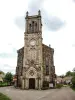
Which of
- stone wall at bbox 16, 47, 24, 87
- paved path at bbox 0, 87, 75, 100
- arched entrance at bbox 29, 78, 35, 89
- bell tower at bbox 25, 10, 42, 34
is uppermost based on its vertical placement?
bell tower at bbox 25, 10, 42, 34

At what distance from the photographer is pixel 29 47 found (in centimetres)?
4881

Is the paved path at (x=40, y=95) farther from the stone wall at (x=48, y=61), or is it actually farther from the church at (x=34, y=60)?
the stone wall at (x=48, y=61)

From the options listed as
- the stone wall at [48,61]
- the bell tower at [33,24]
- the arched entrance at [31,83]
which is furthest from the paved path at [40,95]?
the bell tower at [33,24]

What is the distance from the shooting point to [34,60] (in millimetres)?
47094

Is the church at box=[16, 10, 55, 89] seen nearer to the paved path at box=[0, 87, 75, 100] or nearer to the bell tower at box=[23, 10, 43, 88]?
the bell tower at box=[23, 10, 43, 88]

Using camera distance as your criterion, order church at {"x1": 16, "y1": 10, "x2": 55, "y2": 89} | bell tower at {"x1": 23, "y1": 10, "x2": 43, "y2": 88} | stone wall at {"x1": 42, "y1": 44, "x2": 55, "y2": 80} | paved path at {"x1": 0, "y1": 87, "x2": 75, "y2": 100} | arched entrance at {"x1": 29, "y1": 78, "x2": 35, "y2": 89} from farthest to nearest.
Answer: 1. stone wall at {"x1": 42, "y1": 44, "x2": 55, "y2": 80}
2. bell tower at {"x1": 23, "y1": 10, "x2": 43, "y2": 88}
3. arched entrance at {"x1": 29, "y1": 78, "x2": 35, "y2": 89}
4. church at {"x1": 16, "y1": 10, "x2": 55, "y2": 89}
5. paved path at {"x1": 0, "y1": 87, "x2": 75, "y2": 100}

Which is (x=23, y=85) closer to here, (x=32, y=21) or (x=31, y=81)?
(x=31, y=81)

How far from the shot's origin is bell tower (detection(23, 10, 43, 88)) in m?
46.2

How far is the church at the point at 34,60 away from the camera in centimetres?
4588

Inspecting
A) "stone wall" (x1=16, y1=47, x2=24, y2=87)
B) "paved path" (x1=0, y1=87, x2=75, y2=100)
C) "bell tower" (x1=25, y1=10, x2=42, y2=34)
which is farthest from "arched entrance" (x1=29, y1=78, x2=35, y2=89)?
"paved path" (x1=0, y1=87, x2=75, y2=100)

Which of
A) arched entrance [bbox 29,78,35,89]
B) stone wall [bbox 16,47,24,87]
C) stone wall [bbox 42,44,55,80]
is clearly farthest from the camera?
stone wall [bbox 42,44,55,80]

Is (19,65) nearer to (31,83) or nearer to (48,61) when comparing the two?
(31,83)

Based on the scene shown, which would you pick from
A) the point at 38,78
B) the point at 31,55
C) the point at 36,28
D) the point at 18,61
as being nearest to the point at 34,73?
the point at 38,78

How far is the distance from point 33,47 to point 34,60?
13.4ft
